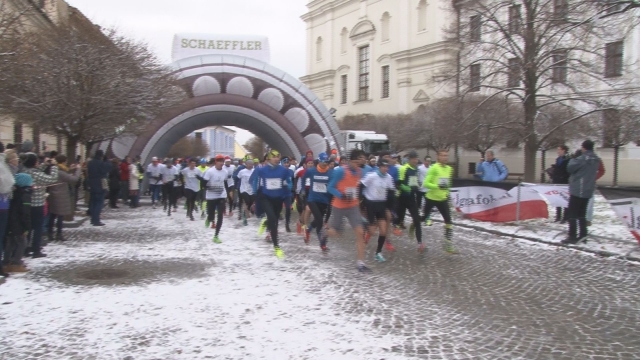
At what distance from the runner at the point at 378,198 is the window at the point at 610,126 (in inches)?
550

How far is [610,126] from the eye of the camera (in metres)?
22.7

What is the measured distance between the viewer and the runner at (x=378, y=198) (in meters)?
8.55

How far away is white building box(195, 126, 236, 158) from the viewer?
7306cm

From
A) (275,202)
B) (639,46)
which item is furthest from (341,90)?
(275,202)

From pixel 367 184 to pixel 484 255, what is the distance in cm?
254

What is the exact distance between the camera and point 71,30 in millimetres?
14266

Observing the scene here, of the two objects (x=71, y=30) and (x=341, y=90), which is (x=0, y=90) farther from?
(x=341, y=90)

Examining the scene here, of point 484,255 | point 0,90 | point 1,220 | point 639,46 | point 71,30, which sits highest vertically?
point 639,46

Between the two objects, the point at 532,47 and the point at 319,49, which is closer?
the point at 532,47

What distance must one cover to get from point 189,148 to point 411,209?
179 feet

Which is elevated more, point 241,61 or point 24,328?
point 241,61

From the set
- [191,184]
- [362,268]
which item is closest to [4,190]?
[362,268]

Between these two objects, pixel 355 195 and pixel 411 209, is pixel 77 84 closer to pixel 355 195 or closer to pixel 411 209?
pixel 355 195

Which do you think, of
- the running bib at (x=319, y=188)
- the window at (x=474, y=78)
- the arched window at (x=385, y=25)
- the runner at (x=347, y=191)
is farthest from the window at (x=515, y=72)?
the arched window at (x=385, y=25)
